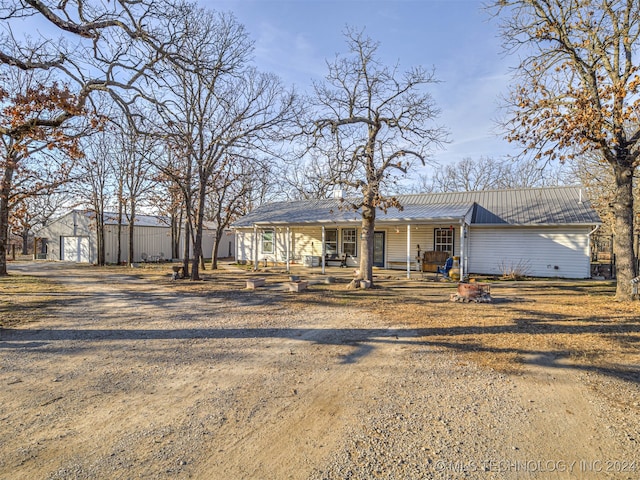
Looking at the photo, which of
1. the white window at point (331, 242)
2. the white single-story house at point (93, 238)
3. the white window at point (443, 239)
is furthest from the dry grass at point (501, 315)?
the white single-story house at point (93, 238)

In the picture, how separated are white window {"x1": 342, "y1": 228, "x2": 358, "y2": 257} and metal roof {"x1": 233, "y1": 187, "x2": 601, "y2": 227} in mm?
1495

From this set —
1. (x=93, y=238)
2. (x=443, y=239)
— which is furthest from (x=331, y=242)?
(x=93, y=238)

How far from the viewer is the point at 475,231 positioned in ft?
55.7

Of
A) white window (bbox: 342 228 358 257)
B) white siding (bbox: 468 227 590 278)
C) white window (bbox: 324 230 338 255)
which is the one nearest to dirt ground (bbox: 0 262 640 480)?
white siding (bbox: 468 227 590 278)

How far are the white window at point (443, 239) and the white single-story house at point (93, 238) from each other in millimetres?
19310

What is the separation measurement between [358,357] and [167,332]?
3.59m

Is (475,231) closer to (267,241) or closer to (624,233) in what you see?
(624,233)

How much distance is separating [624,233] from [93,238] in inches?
1181

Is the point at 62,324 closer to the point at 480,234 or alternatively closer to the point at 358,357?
the point at 358,357

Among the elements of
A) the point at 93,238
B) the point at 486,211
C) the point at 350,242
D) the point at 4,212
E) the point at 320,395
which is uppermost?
the point at 486,211

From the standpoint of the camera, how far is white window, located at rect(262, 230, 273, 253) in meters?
21.9

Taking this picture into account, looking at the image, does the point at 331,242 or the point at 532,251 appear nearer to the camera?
the point at 532,251

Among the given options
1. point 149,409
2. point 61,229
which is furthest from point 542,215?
point 61,229

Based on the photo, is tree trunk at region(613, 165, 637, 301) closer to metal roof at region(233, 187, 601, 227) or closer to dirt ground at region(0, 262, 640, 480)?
dirt ground at region(0, 262, 640, 480)
